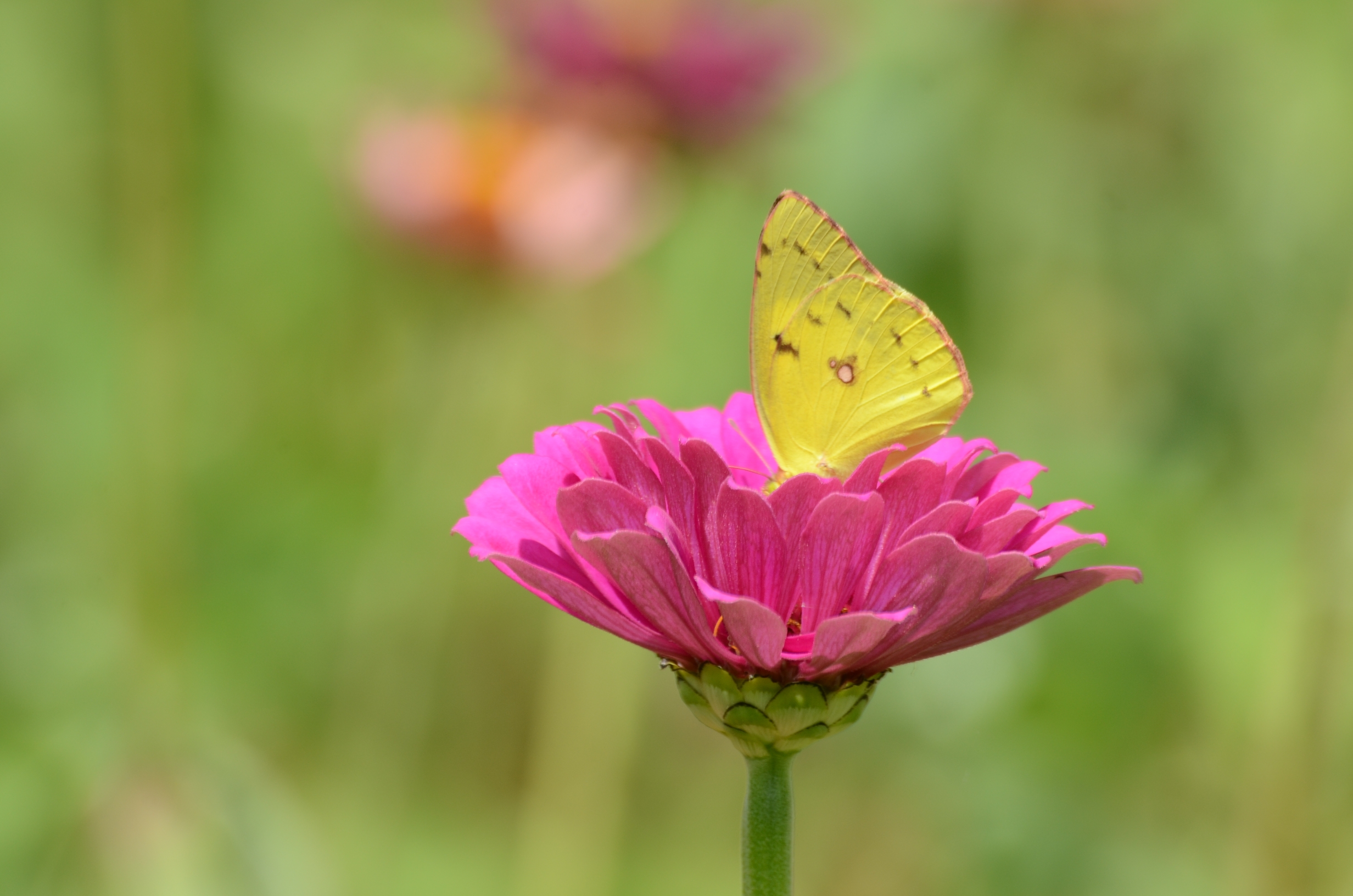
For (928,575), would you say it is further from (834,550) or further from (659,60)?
(659,60)

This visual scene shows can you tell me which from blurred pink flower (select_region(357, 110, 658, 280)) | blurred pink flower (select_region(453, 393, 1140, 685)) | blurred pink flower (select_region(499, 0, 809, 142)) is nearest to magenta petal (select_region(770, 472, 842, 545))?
blurred pink flower (select_region(453, 393, 1140, 685))

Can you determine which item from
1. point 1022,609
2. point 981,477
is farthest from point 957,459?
point 1022,609

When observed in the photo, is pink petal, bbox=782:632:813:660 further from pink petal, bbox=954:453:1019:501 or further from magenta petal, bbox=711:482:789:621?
pink petal, bbox=954:453:1019:501

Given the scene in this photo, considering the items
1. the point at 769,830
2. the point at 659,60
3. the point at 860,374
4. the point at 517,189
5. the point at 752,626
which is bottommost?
the point at 769,830

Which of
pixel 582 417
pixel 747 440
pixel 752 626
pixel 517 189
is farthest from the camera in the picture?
pixel 582 417

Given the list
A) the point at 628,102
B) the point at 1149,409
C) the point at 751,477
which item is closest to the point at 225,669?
the point at 628,102

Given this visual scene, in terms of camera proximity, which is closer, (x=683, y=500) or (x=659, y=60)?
(x=683, y=500)

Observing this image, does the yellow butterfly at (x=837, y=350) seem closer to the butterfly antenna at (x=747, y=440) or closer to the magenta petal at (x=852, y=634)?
the butterfly antenna at (x=747, y=440)
